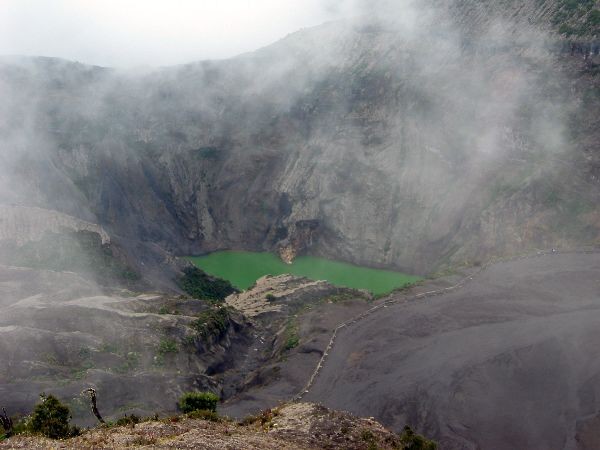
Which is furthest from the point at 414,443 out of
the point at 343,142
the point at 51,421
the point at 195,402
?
the point at 343,142

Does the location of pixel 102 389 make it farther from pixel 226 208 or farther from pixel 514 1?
pixel 514 1

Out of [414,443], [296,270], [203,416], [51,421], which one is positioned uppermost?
[51,421]

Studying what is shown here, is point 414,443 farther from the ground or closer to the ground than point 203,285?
farther from the ground

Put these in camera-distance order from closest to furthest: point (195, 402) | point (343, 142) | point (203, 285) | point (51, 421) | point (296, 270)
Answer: point (51, 421) → point (195, 402) → point (203, 285) → point (296, 270) → point (343, 142)

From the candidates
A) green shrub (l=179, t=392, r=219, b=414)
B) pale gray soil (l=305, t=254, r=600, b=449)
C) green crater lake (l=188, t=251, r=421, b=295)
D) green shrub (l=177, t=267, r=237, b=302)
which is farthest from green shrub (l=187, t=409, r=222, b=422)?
green crater lake (l=188, t=251, r=421, b=295)

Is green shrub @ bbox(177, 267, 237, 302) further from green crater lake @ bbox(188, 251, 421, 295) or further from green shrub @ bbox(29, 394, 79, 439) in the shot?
green shrub @ bbox(29, 394, 79, 439)

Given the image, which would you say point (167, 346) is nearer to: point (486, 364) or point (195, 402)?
point (195, 402)

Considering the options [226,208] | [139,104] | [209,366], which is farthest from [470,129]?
[139,104]

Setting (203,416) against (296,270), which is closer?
(203,416)
